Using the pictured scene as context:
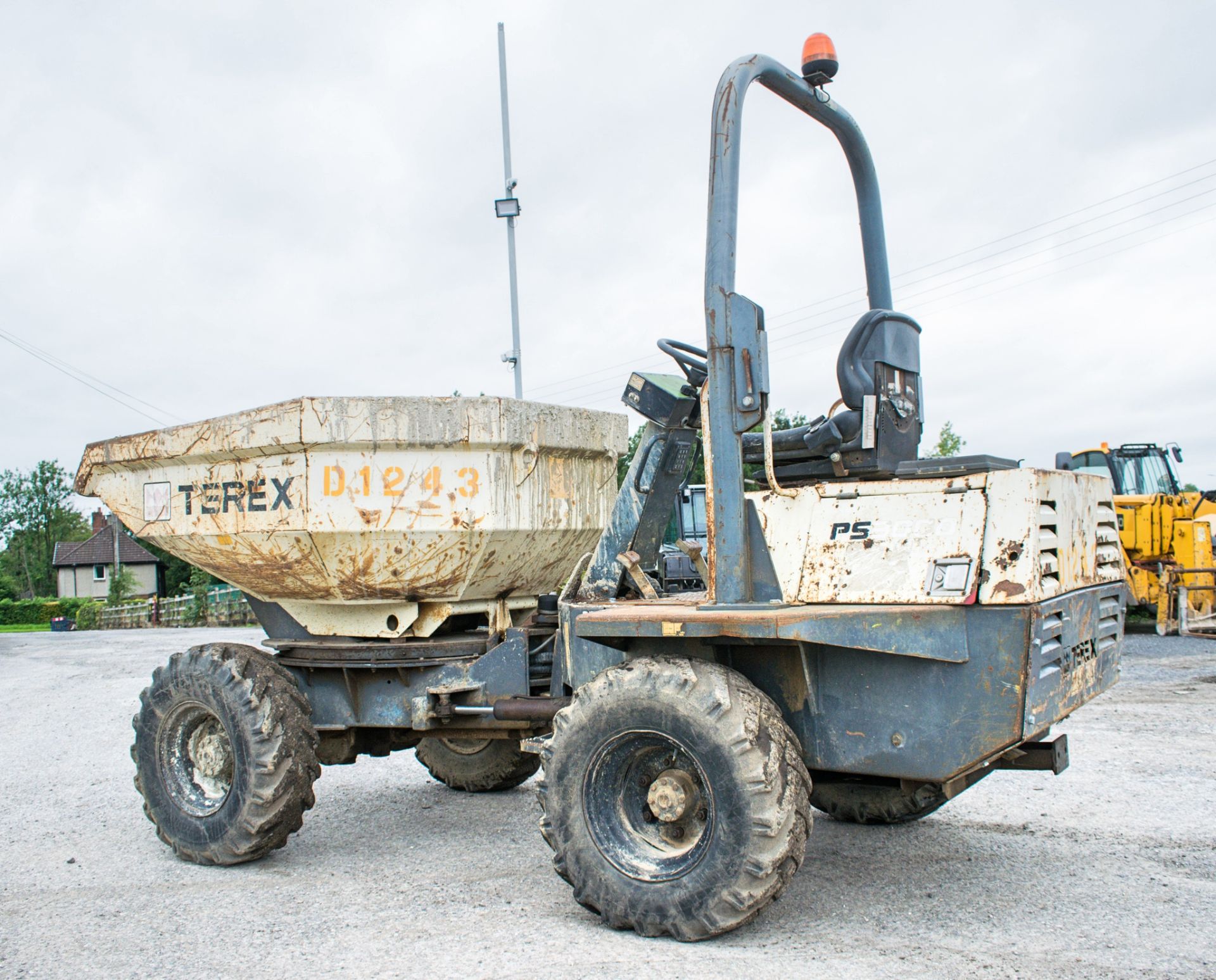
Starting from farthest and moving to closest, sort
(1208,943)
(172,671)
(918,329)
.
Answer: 1. (172,671)
2. (918,329)
3. (1208,943)

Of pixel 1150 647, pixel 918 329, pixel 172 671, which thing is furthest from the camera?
pixel 1150 647

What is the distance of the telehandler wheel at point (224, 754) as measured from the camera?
15.8 feet

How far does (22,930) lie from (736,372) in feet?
11.3

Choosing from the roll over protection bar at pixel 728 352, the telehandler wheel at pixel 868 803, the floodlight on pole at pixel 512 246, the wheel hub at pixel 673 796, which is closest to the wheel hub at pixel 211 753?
the wheel hub at pixel 673 796

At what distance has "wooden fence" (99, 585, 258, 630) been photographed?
2950 centimetres

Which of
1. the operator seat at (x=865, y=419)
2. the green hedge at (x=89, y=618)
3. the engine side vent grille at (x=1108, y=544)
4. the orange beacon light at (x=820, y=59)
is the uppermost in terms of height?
the orange beacon light at (x=820, y=59)

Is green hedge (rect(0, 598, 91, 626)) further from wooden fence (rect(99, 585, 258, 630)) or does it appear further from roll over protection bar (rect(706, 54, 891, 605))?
roll over protection bar (rect(706, 54, 891, 605))

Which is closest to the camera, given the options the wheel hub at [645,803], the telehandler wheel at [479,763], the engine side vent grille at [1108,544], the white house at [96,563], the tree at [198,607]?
the wheel hub at [645,803]

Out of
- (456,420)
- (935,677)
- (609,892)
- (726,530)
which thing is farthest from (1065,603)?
(456,420)

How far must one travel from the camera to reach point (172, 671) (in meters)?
5.18

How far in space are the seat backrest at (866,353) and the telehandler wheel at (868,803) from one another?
1831 millimetres

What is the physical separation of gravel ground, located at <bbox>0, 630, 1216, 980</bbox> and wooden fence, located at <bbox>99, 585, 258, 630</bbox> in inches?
876

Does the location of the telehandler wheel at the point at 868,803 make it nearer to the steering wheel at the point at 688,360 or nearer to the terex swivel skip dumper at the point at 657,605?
the terex swivel skip dumper at the point at 657,605

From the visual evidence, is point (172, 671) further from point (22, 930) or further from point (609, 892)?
point (609, 892)
